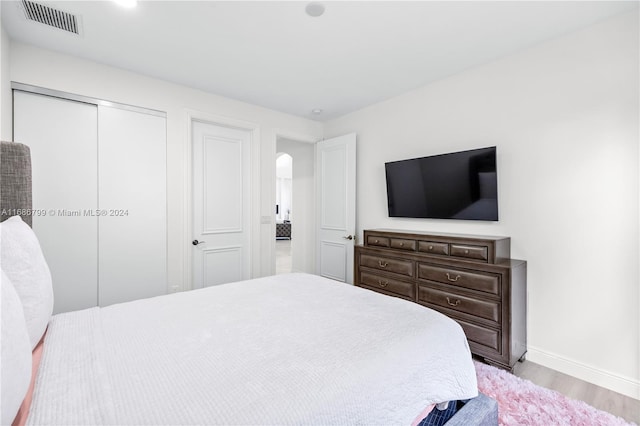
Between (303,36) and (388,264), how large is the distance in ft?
7.17

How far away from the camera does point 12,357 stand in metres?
0.60

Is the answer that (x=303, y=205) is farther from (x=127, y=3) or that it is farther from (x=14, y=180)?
(x=14, y=180)

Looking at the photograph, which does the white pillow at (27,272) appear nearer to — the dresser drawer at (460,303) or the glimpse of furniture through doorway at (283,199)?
the dresser drawer at (460,303)

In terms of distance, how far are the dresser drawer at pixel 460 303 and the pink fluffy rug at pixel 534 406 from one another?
1.38 feet

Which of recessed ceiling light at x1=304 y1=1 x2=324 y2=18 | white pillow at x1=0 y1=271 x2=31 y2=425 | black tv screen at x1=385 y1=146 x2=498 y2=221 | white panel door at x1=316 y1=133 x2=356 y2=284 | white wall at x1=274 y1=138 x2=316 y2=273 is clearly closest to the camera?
white pillow at x1=0 y1=271 x2=31 y2=425

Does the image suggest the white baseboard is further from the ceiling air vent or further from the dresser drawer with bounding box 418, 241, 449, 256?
the ceiling air vent

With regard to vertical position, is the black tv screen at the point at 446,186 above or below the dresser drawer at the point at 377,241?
above

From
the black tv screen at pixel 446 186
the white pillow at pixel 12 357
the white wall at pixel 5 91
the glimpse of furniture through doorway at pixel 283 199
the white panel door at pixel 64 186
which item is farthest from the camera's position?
the glimpse of furniture through doorway at pixel 283 199

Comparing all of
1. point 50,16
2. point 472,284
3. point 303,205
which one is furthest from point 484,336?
point 50,16

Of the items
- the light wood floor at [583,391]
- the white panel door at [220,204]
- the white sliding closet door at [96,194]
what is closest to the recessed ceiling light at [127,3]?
the white sliding closet door at [96,194]

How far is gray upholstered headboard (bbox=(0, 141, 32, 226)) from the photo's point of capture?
4.35ft

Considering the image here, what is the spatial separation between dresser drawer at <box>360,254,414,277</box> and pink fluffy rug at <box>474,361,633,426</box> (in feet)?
3.28

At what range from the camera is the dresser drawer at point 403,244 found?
2764 millimetres

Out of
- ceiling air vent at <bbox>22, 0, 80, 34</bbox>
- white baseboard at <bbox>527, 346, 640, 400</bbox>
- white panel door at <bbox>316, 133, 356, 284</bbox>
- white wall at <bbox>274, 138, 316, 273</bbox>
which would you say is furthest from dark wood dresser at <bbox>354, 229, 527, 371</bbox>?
ceiling air vent at <bbox>22, 0, 80, 34</bbox>
